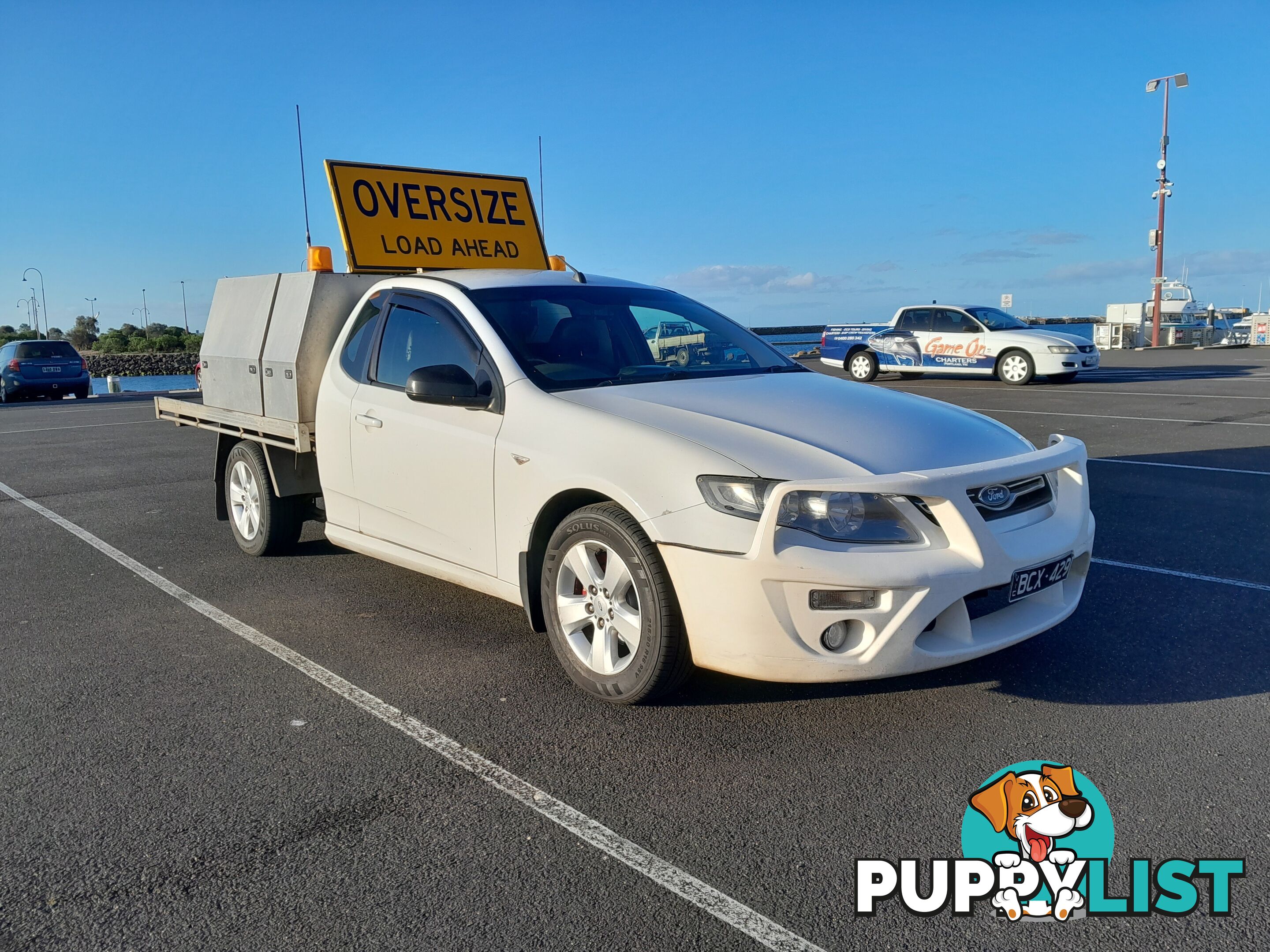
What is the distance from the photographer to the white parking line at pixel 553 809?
8.25ft

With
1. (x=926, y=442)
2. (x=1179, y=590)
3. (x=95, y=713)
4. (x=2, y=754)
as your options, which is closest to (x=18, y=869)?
(x=2, y=754)

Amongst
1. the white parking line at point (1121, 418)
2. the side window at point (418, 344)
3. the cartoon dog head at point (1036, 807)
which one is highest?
the side window at point (418, 344)

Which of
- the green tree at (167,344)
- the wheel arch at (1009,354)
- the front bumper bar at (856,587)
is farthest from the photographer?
the green tree at (167,344)

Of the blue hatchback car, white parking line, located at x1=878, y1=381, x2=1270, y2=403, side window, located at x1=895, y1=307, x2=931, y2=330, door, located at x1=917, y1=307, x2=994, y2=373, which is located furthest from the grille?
the blue hatchback car

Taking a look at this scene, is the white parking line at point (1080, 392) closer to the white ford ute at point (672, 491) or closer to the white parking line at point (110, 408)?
the white parking line at point (110, 408)

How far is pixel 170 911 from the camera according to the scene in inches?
103

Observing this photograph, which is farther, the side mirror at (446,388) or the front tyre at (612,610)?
the side mirror at (446,388)

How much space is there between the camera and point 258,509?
6.36m

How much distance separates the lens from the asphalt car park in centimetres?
257

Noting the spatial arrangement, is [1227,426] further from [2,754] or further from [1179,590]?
[2,754]

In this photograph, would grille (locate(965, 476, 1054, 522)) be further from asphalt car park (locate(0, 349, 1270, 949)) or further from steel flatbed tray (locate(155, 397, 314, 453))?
steel flatbed tray (locate(155, 397, 314, 453))

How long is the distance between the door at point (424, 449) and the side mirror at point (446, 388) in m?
0.08

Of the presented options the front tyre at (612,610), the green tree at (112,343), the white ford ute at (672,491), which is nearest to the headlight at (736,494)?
the white ford ute at (672,491)

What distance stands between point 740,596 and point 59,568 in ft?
16.2
